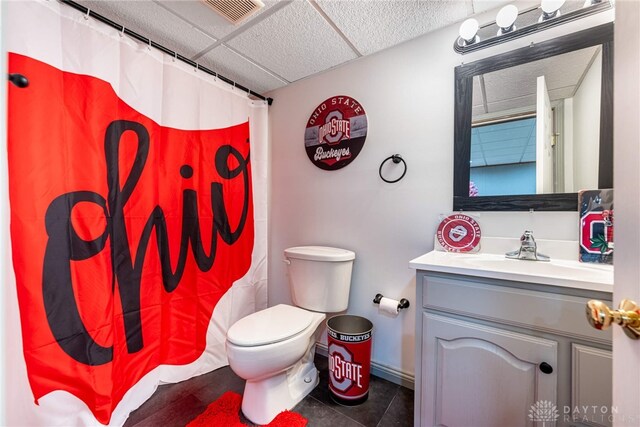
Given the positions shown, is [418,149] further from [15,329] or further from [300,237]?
[15,329]

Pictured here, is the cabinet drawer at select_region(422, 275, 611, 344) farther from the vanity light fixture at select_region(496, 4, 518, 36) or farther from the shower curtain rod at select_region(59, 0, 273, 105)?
the shower curtain rod at select_region(59, 0, 273, 105)

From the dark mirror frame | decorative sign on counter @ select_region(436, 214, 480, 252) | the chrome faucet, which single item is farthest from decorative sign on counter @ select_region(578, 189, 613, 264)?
decorative sign on counter @ select_region(436, 214, 480, 252)

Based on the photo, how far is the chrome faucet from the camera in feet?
3.54

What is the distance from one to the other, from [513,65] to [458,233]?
2.72 ft

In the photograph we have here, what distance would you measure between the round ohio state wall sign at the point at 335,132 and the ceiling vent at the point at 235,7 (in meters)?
0.68

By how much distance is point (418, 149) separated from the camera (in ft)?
4.63

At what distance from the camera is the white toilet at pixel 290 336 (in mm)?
1138

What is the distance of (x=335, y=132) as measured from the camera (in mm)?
1700

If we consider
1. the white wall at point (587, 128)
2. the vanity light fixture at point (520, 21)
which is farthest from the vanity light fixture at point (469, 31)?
the white wall at point (587, 128)

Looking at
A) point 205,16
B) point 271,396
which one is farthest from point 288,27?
point 271,396

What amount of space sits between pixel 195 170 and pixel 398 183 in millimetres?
1245

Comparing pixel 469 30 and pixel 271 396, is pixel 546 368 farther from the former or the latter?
pixel 469 30

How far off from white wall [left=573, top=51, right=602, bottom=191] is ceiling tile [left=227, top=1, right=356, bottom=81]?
3.67ft

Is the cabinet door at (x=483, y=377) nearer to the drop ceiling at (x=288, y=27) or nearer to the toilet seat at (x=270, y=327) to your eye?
the toilet seat at (x=270, y=327)
